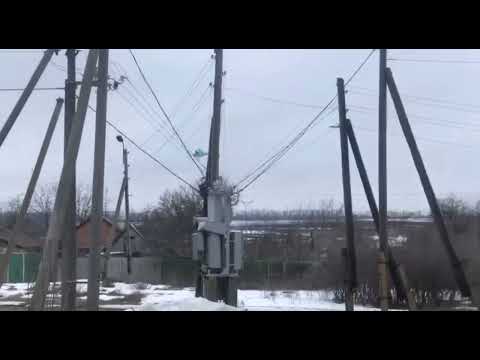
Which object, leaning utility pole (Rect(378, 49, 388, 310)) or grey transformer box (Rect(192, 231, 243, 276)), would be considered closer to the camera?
grey transformer box (Rect(192, 231, 243, 276))

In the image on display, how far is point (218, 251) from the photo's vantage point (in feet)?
43.4

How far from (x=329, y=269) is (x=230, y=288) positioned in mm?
11649

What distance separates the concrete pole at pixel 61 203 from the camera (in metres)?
10.7

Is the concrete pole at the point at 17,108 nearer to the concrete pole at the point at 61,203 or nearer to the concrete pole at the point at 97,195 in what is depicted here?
the concrete pole at the point at 97,195

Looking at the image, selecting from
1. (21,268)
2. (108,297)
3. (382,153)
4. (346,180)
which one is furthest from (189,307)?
(21,268)

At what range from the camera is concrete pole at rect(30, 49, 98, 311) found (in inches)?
421

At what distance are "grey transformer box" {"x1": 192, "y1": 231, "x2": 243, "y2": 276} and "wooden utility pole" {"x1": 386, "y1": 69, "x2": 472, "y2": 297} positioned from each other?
20.1 ft

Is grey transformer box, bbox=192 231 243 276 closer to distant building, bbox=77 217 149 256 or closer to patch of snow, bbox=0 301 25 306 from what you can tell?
patch of snow, bbox=0 301 25 306

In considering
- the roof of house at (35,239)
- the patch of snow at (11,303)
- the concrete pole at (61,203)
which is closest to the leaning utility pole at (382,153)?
the concrete pole at (61,203)

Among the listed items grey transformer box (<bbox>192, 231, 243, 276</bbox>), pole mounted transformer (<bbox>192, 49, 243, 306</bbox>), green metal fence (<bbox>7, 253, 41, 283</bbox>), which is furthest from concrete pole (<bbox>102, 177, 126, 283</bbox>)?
grey transformer box (<bbox>192, 231, 243, 276</bbox>)

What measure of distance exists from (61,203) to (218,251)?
3553 mm

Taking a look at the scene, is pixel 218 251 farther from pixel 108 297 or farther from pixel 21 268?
pixel 21 268

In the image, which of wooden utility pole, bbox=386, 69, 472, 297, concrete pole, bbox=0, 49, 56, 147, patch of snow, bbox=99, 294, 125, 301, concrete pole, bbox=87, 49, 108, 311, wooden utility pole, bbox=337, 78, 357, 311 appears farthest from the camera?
patch of snow, bbox=99, 294, 125, 301

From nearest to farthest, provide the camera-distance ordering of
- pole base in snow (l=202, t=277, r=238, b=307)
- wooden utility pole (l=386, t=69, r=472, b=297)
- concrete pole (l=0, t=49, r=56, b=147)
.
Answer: pole base in snow (l=202, t=277, r=238, b=307) → concrete pole (l=0, t=49, r=56, b=147) → wooden utility pole (l=386, t=69, r=472, b=297)
